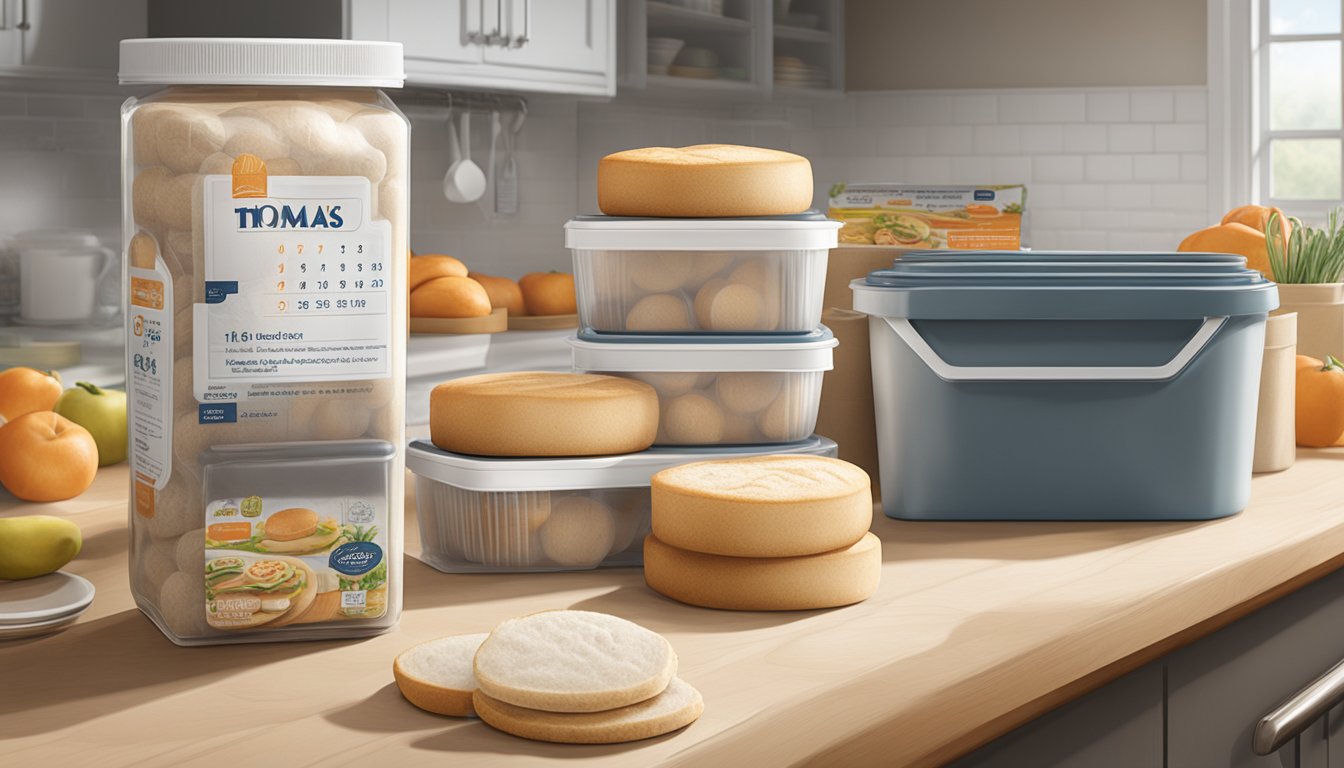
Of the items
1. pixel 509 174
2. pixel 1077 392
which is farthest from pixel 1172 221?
pixel 1077 392

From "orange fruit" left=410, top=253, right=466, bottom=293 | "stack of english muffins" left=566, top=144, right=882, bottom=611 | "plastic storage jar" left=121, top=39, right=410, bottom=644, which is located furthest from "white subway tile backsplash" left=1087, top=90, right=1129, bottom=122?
"plastic storage jar" left=121, top=39, right=410, bottom=644

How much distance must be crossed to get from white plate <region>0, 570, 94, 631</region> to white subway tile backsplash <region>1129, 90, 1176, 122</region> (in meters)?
4.48

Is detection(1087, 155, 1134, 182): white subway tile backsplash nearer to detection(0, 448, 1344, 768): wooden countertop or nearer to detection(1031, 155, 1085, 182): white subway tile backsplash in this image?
detection(1031, 155, 1085, 182): white subway tile backsplash

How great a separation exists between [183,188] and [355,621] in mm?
256

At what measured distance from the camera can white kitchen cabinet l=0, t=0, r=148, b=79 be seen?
8.57 ft

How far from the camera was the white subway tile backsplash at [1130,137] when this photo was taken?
15.7 feet

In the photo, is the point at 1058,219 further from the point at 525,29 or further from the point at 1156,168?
the point at 525,29

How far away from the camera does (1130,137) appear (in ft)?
15.8

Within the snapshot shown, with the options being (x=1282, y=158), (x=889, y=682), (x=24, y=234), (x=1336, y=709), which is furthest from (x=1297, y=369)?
(x=1282, y=158)

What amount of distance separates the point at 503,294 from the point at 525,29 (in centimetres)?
66

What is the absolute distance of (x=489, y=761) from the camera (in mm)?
612

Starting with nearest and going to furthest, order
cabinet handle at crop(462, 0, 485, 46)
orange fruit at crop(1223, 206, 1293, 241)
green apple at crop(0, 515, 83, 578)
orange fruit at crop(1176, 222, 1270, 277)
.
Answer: green apple at crop(0, 515, 83, 578), orange fruit at crop(1176, 222, 1270, 277), orange fruit at crop(1223, 206, 1293, 241), cabinet handle at crop(462, 0, 485, 46)

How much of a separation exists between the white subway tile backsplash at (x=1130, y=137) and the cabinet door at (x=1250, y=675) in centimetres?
389

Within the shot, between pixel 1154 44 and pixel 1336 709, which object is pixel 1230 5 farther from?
pixel 1336 709
